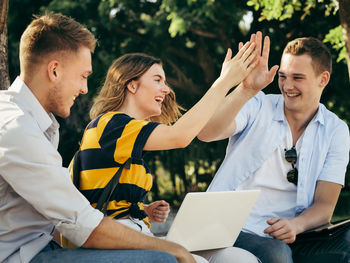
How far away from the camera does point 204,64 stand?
451 inches

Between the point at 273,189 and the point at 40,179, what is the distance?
6.55ft

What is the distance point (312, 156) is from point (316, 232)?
1.99 feet

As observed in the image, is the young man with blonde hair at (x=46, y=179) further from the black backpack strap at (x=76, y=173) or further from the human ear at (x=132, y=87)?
the human ear at (x=132, y=87)

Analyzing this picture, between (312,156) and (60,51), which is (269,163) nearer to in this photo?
(312,156)

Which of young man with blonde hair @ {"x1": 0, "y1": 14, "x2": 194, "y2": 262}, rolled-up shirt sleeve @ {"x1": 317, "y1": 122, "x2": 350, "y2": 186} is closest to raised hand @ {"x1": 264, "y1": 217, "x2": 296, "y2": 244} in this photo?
rolled-up shirt sleeve @ {"x1": 317, "y1": 122, "x2": 350, "y2": 186}

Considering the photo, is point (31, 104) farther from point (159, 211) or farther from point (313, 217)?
point (313, 217)

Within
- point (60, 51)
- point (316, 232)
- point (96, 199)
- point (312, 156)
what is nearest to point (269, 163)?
point (312, 156)

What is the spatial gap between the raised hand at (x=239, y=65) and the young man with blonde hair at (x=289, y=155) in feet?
0.47

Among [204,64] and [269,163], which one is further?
[204,64]

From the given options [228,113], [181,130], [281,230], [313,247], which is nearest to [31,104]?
[181,130]

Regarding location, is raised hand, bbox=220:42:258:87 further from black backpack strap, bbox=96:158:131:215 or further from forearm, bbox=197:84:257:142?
black backpack strap, bbox=96:158:131:215

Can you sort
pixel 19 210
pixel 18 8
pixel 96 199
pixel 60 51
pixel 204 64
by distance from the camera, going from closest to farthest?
pixel 19 210, pixel 60 51, pixel 96 199, pixel 18 8, pixel 204 64

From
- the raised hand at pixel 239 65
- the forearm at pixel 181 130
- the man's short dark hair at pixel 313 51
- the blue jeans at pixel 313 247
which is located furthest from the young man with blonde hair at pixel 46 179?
the man's short dark hair at pixel 313 51

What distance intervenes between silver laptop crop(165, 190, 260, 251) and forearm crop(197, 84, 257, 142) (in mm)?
815
